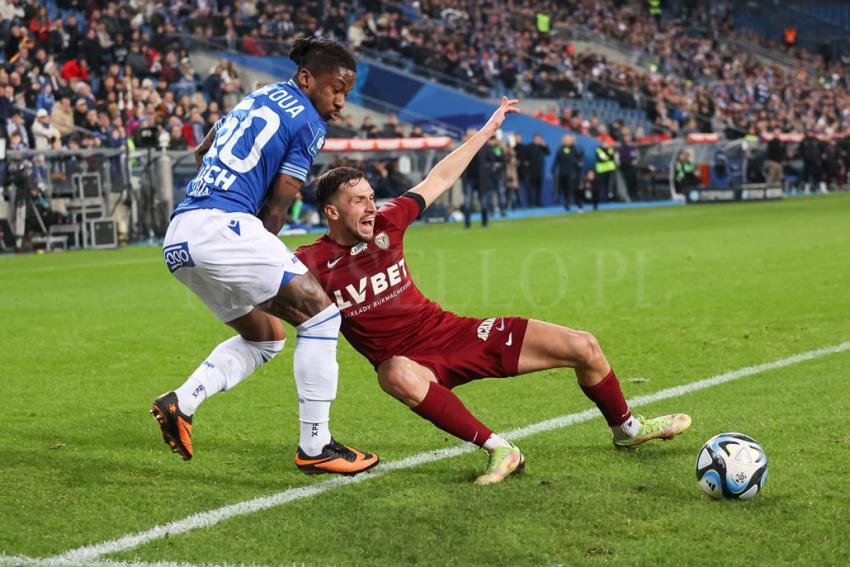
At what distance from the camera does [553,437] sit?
5.94 m

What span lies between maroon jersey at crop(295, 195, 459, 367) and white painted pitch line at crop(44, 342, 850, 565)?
567mm

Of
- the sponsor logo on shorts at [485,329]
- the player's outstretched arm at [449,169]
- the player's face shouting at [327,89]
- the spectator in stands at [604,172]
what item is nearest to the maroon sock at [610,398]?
the sponsor logo on shorts at [485,329]

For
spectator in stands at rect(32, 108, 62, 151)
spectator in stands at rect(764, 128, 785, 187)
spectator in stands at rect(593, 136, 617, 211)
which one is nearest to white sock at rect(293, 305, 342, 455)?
spectator in stands at rect(32, 108, 62, 151)

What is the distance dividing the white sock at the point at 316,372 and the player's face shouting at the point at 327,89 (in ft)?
3.05

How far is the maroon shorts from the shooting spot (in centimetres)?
540

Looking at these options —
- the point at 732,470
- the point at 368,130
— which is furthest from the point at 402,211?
the point at 368,130

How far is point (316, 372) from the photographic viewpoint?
5098 mm

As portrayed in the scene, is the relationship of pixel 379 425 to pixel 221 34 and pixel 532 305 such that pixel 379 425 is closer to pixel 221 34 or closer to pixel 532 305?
pixel 532 305

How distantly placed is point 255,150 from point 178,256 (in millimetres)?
578

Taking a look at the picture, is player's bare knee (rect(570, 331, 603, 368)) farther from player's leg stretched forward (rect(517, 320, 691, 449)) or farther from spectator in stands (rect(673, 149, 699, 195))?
spectator in stands (rect(673, 149, 699, 195))

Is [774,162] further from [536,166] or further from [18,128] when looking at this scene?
[18,128]

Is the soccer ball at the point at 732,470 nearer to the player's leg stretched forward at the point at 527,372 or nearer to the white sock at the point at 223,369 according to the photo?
the player's leg stretched forward at the point at 527,372

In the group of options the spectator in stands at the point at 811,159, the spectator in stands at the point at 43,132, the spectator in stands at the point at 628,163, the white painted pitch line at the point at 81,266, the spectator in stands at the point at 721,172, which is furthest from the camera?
the spectator in stands at the point at 811,159

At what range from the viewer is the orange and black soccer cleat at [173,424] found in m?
5.05
